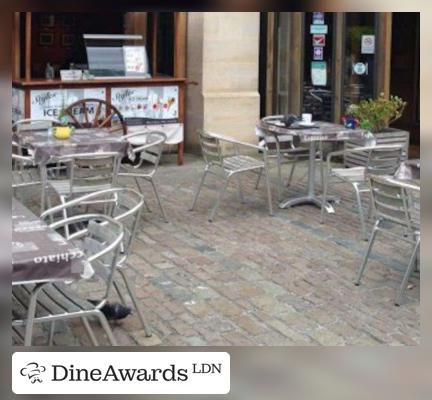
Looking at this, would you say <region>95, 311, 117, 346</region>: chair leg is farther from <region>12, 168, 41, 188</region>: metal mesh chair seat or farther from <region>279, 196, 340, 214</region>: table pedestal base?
<region>279, 196, 340, 214</region>: table pedestal base

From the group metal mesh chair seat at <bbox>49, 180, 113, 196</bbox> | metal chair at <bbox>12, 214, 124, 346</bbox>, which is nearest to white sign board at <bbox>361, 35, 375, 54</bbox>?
metal mesh chair seat at <bbox>49, 180, 113, 196</bbox>

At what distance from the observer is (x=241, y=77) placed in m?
10.5

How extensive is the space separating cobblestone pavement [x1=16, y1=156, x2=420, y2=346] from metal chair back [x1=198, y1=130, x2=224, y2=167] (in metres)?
0.45

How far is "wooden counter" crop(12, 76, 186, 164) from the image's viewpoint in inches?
364

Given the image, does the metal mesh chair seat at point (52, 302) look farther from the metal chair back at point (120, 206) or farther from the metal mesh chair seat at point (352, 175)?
the metal mesh chair seat at point (352, 175)

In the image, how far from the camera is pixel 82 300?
4109mm

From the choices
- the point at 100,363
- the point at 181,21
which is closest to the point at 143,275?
the point at 100,363

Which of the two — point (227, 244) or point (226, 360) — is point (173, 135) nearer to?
point (227, 244)

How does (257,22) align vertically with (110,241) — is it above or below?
above

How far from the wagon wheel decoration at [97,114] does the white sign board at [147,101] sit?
0.59 feet

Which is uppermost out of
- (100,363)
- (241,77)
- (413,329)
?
(241,77)

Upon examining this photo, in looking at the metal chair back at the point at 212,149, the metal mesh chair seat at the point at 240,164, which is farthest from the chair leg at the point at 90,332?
the metal mesh chair seat at the point at 240,164

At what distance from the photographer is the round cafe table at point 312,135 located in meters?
7.26

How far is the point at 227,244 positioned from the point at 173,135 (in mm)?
3638
